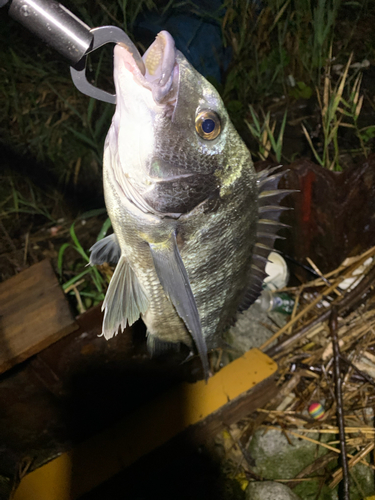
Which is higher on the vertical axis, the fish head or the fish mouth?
the fish mouth

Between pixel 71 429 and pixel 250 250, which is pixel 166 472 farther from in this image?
pixel 250 250

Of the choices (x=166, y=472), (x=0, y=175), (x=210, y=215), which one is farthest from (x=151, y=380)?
(x=0, y=175)

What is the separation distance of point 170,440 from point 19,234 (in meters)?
2.21

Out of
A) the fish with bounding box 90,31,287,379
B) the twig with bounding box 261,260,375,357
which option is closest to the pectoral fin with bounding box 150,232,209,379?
the fish with bounding box 90,31,287,379

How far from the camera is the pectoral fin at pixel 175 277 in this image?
1021 mm

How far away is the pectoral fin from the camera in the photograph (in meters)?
1.02

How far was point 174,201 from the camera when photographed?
99 cm

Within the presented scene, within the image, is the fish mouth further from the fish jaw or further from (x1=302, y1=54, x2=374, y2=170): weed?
(x1=302, y1=54, x2=374, y2=170): weed

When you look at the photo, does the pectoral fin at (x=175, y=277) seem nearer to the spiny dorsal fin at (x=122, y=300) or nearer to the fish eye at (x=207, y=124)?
the spiny dorsal fin at (x=122, y=300)

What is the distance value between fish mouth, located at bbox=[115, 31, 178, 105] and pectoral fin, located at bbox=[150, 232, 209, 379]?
0.45 m

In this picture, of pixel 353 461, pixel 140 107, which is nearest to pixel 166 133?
pixel 140 107

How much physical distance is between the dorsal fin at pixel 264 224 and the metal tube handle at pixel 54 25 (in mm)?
782

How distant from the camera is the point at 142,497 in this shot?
6.35 feet

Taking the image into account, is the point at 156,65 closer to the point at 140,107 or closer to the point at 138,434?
the point at 140,107
